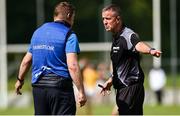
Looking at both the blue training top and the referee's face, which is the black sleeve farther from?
the blue training top

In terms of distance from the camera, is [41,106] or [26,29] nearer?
[41,106]

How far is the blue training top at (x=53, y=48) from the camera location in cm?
938

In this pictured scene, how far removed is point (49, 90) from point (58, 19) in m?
0.91

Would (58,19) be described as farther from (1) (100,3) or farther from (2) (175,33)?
(2) (175,33)

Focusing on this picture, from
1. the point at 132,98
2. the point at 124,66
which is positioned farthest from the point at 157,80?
the point at 124,66

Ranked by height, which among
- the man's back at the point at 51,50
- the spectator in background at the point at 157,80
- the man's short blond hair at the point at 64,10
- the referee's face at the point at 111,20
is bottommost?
the spectator in background at the point at 157,80

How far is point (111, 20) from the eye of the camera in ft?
33.1

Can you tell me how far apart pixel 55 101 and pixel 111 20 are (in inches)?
56.3

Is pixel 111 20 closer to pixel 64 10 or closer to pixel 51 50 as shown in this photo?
pixel 64 10

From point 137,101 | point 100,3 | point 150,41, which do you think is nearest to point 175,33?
point 150,41

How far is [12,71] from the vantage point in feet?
101

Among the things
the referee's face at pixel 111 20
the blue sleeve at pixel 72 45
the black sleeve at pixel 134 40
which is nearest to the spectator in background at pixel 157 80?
the referee's face at pixel 111 20

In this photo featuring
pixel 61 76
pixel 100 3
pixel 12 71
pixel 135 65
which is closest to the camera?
pixel 61 76

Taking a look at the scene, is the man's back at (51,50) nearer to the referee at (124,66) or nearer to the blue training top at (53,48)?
the blue training top at (53,48)
